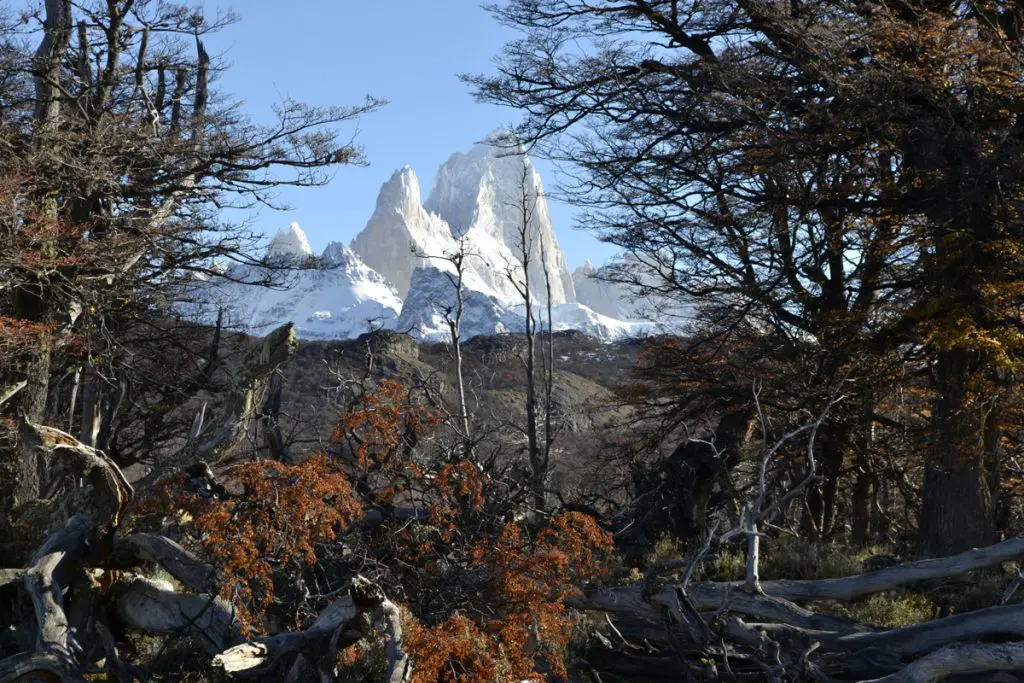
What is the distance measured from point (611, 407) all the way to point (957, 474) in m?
6.86

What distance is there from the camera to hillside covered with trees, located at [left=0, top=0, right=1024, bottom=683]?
7.38 m

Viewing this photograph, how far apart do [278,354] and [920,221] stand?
961cm

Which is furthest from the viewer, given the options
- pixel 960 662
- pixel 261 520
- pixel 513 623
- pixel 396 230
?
pixel 396 230

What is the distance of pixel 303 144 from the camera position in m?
15.7

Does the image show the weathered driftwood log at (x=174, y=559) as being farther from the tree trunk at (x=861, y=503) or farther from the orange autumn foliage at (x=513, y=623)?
the tree trunk at (x=861, y=503)

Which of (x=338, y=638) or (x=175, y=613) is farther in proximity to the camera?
(x=175, y=613)

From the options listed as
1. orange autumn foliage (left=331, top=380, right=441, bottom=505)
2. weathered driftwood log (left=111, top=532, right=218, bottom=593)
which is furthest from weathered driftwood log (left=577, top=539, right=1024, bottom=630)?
weathered driftwood log (left=111, top=532, right=218, bottom=593)

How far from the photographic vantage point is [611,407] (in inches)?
672

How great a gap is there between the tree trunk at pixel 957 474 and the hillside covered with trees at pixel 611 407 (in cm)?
4

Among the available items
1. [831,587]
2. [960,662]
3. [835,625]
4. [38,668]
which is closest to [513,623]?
[835,625]

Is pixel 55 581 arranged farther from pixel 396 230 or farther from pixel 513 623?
pixel 396 230

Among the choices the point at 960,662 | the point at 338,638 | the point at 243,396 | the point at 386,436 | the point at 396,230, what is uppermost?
the point at 396,230

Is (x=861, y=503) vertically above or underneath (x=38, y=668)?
above

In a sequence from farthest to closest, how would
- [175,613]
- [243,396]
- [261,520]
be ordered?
[175,613] < [243,396] < [261,520]
